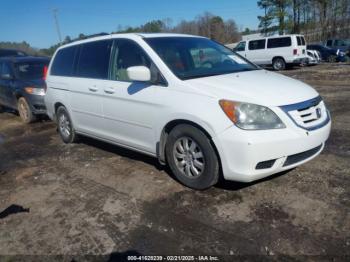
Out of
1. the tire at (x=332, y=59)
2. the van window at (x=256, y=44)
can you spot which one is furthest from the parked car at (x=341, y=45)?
the van window at (x=256, y=44)

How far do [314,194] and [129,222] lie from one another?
1.98m

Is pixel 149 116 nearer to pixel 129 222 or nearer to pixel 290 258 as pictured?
pixel 129 222

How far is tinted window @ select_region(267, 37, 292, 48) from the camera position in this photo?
19719 millimetres

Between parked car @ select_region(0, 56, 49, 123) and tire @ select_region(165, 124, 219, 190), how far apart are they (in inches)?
220

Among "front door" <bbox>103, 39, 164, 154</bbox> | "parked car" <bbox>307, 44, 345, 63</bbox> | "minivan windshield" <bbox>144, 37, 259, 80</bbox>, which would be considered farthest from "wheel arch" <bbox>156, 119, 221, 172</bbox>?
"parked car" <bbox>307, 44, 345, 63</bbox>

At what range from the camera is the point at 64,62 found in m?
6.11

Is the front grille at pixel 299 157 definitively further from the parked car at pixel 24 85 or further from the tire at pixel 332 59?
the tire at pixel 332 59

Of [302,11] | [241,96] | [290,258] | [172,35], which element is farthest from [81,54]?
[302,11]

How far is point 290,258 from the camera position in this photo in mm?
2732

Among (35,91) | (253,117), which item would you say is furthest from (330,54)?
(253,117)

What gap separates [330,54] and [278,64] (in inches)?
232

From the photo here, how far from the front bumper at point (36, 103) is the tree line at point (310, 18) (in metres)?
40.9

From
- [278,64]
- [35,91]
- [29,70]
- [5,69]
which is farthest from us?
[278,64]

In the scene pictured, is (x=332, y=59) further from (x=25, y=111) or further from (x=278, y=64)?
(x=25, y=111)
